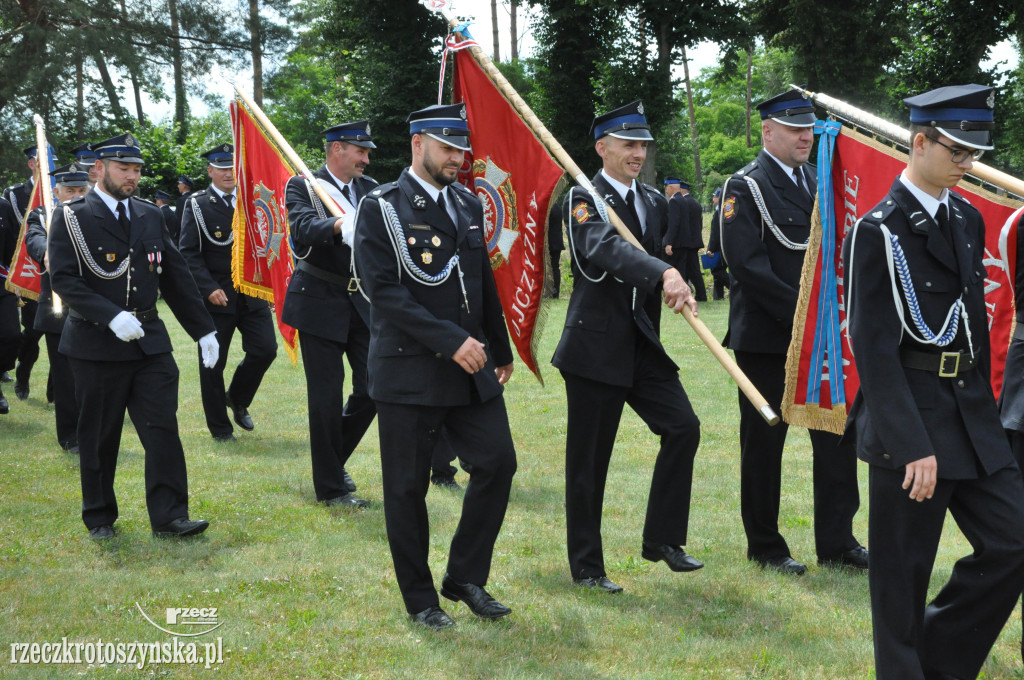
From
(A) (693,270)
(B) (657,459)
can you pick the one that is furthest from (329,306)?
(A) (693,270)

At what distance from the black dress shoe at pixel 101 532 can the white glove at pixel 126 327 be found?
3.97 feet

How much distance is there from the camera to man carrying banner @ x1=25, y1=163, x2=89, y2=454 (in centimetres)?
935

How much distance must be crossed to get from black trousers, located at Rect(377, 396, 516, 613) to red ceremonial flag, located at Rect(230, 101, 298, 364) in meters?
3.50

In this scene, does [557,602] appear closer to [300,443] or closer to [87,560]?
[87,560]

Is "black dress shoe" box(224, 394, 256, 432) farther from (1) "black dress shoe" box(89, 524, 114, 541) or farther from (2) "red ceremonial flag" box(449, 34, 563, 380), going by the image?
(2) "red ceremonial flag" box(449, 34, 563, 380)

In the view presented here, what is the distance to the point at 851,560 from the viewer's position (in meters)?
5.98

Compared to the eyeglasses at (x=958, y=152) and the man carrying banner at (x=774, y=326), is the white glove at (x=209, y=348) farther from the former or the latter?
the eyeglasses at (x=958, y=152)

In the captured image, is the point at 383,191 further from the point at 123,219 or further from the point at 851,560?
the point at 851,560

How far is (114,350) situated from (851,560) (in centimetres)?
431

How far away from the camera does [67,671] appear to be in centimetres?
468

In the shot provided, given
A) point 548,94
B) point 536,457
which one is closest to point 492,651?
point 536,457

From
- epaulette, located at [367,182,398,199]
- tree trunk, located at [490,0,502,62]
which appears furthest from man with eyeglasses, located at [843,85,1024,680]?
tree trunk, located at [490,0,502,62]

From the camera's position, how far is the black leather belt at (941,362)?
389 centimetres

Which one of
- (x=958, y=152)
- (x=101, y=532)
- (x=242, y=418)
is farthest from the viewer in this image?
(x=242, y=418)
